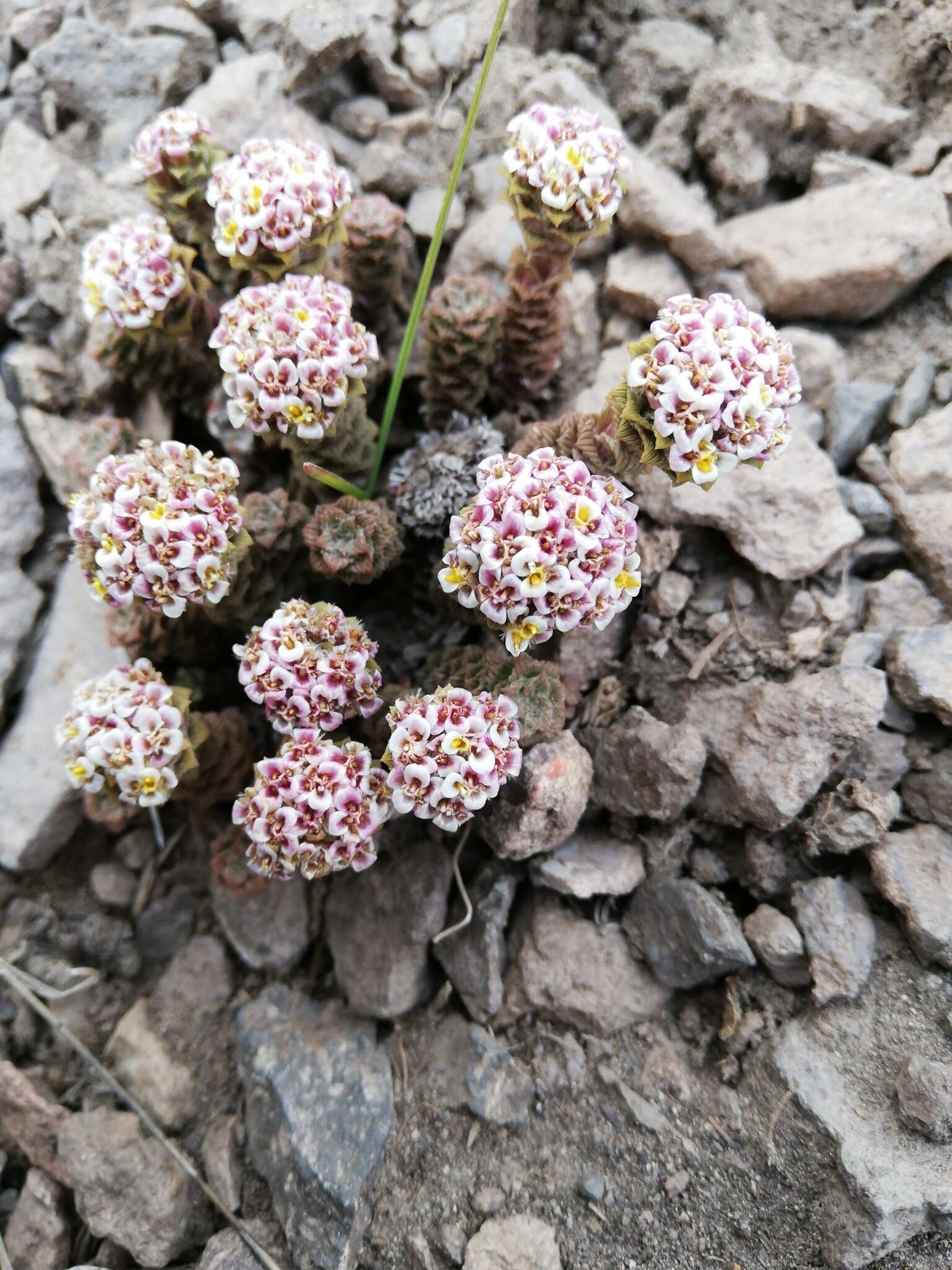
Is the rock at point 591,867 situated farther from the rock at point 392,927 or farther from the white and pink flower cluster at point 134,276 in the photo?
the white and pink flower cluster at point 134,276

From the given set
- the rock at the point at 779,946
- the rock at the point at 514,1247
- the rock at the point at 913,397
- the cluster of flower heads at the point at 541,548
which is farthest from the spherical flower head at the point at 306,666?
the rock at the point at 913,397

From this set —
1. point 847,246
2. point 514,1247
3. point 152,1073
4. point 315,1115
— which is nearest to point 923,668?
point 847,246

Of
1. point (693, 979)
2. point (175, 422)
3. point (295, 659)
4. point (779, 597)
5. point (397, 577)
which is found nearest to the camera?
point (295, 659)

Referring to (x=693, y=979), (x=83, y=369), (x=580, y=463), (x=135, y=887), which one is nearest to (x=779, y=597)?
(x=580, y=463)

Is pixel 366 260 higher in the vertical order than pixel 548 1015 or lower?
higher

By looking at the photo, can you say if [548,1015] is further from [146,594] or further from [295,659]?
[146,594]

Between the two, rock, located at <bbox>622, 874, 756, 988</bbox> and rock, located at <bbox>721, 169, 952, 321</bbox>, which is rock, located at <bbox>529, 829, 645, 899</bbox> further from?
rock, located at <bbox>721, 169, 952, 321</bbox>
